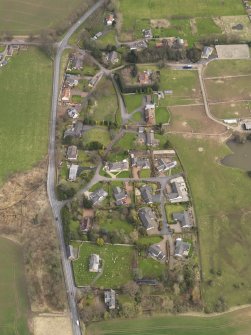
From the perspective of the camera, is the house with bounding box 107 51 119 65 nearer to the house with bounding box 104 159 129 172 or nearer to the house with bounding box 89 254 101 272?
the house with bounding box 104 159 129 172

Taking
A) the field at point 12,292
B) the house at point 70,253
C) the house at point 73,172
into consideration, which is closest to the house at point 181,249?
the house at point 70,253

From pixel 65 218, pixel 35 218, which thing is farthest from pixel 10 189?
pixel 65 218

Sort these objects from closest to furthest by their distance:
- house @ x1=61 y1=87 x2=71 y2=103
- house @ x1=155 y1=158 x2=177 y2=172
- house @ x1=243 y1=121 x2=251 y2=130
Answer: house @ x1=155 y1=158 x2=177 y2=172, house @ x1=243 y1=121 x2=251 y2=130, house @ x1=61 y1=87 x2=71 y2=103

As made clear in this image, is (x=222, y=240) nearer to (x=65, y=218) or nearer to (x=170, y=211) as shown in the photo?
(x=170, y=211)

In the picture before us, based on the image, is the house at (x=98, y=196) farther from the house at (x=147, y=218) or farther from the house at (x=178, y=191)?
the house at (x=178, y=191)

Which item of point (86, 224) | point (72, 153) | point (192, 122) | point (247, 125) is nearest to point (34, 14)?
point (72, 153)

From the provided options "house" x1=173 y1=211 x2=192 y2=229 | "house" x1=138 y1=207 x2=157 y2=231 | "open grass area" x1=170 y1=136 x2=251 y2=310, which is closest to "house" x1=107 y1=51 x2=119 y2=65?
"open grass area" x1=170 y1=136 x2=251 y2=310
